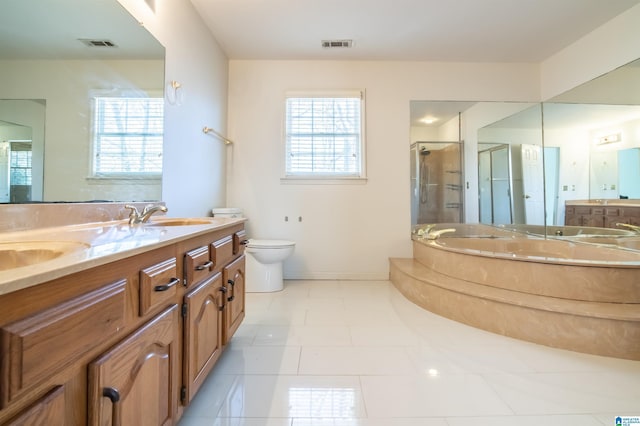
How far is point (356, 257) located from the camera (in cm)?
325

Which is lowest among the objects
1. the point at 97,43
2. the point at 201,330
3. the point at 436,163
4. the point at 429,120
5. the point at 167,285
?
the point at 201,330

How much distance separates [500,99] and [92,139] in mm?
3996

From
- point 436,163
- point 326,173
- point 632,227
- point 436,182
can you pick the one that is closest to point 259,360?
point 326,173

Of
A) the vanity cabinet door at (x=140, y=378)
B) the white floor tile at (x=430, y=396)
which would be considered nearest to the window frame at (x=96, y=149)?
the vanity cabinet door at (x=140, y=378)

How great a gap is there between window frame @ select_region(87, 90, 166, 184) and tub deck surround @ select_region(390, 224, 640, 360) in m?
2.30

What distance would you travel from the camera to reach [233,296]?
5.18 ft

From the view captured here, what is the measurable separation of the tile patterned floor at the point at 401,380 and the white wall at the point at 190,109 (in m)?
1.24

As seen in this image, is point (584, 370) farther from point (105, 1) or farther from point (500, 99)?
point (105, 1)

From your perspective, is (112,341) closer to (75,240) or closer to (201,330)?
(75,240)

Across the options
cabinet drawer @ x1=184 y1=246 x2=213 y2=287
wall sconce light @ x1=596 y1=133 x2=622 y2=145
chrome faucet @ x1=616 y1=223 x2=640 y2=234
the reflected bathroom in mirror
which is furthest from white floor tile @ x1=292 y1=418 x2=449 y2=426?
wall sconce light @ x1=596 y1=133 x2=622 y2=145

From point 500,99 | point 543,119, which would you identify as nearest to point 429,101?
point 500,99

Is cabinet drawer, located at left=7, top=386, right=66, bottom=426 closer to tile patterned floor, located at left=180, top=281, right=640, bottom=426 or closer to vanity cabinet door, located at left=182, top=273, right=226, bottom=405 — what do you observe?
vanity cabinet door, located at left=182, top=273, right=226, bottom=405

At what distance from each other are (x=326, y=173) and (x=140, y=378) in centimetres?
272

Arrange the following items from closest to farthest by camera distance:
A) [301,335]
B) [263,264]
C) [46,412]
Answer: [46,412] < [301,335] < [263,264]
